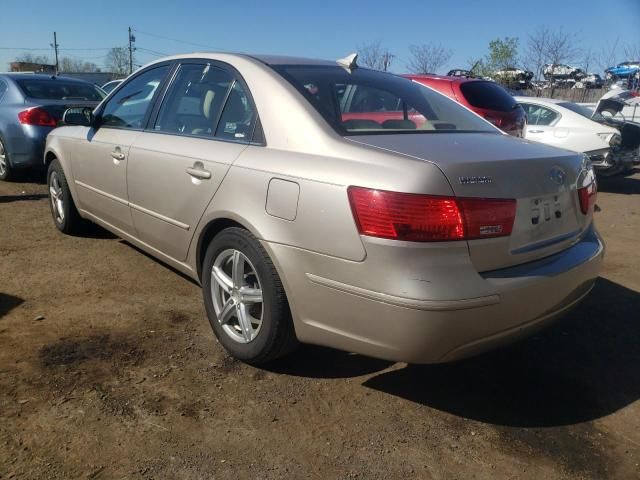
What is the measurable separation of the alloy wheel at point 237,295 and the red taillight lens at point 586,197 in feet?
5.48

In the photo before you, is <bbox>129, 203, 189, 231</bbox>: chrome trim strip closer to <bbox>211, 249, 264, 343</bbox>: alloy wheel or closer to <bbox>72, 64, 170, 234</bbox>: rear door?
<bbox>72, 64, 170, 234</bbox>: rear door

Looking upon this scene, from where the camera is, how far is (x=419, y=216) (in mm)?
2203

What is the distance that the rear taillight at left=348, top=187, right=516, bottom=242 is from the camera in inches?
86.7

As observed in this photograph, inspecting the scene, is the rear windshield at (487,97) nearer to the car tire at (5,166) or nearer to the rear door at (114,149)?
the rear door at (114,149)

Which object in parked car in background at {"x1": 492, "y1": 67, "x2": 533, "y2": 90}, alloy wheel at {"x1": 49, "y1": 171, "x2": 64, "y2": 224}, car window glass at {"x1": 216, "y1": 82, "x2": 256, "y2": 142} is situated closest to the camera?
car window glass at {"x1": 216, "y1": 82, "x2": 256, "y2": 142}

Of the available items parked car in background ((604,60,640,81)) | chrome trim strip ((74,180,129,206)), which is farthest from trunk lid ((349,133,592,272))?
parked car in background ((604,60,640,81))

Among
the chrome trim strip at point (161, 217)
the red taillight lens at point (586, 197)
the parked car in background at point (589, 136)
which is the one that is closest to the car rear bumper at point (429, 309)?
the red taillight lens at point (586, 197)

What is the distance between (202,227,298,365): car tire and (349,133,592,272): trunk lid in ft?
2.49

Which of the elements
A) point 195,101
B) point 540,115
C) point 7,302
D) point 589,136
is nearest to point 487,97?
point 589,136

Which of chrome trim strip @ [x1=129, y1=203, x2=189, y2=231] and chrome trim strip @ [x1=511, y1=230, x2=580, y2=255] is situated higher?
chrome trim strip @ [x1=511, y1=230, x2=580, y2=255]

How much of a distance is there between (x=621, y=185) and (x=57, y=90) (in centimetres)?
1001

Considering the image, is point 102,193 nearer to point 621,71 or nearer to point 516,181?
point 516,181

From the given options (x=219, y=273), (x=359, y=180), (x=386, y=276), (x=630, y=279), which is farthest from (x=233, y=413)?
(x=630, y=279)

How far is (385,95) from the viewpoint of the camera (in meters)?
3.39
